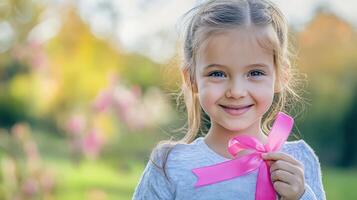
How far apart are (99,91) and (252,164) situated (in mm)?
2777

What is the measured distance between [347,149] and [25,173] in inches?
69.1

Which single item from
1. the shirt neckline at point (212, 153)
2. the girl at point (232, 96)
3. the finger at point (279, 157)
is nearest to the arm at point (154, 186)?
the girl at point (232, 96)

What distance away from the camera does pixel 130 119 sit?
167 inches

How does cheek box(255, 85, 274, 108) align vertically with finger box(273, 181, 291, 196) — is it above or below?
above

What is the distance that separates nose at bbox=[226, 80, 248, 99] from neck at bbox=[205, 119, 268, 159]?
0.38 feet

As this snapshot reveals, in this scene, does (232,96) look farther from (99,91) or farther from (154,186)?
(99,91)

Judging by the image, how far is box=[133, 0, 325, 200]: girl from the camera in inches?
62.2

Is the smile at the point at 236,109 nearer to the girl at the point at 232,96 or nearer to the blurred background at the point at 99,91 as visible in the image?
the girl at the point at 232,96

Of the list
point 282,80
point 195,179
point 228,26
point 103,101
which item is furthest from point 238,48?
→ point 103,101

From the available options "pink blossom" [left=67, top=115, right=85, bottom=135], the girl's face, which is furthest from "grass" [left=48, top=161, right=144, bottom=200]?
the girl's face

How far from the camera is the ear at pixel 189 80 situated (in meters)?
1.71

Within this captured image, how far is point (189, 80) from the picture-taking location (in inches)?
68.1

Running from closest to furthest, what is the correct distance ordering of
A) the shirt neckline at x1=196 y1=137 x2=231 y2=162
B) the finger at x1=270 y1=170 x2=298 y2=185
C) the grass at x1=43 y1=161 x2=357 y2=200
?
the finger at x1=270 y1=170 x2=298 y2=185 < the shirt neckline at x1=196 y1=137 x2=231 y2=162 < the grass at x1=43 y1=161 x2=357 y2=200

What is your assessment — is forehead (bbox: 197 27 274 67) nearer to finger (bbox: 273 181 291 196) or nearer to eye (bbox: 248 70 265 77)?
eye (bbox: 248 70 265 77)
